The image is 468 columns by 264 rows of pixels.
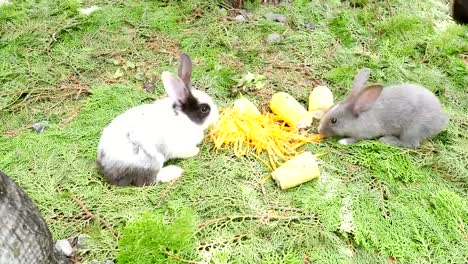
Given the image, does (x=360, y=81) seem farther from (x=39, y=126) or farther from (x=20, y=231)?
(x=20, y=231)

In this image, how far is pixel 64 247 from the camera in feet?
10.4

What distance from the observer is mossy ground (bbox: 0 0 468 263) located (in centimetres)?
336

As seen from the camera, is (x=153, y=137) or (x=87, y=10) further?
(x=87, y=10)

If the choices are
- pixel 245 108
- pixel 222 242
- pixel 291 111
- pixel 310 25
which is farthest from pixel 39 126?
pixel 310 25

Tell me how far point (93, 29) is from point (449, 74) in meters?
3.38

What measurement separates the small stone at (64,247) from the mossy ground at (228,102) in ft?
0.37

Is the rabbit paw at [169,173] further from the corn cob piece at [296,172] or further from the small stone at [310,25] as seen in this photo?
the small stone at [310,25]

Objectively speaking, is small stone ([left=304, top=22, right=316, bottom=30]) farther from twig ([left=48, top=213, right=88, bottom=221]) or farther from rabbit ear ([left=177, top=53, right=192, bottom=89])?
twig ([left=48, top=213, right=88, bottom=221])

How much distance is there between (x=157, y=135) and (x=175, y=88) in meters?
0.34

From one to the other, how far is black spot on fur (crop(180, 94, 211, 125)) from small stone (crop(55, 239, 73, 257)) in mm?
1156

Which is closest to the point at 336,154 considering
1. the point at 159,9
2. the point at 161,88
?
the point at 161,88

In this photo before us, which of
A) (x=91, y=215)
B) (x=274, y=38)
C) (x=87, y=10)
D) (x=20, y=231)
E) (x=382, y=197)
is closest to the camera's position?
(x=20, y=231)

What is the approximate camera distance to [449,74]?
4879mm

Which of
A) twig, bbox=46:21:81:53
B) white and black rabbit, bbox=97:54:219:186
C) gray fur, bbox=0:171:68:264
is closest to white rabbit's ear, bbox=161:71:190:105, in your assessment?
white and black rabbit, bbox=97:54:219:186
